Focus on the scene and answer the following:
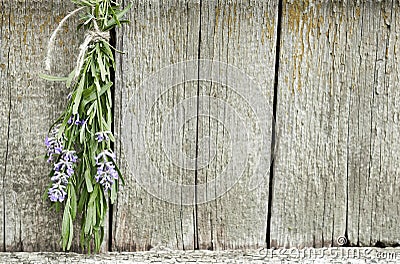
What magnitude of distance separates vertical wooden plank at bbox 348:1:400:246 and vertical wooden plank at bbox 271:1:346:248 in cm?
4

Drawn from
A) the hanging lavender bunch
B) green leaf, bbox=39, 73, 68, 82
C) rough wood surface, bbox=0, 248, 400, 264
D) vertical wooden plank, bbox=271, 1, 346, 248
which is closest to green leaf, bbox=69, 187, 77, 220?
the hanging lavender bunch

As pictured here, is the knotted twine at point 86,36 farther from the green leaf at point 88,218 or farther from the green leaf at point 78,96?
the green leaf at point 88,218

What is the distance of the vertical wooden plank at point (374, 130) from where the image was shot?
2.05 m

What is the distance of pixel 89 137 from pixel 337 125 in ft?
2.94

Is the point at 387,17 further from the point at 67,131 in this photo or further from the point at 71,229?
the point at 71,229

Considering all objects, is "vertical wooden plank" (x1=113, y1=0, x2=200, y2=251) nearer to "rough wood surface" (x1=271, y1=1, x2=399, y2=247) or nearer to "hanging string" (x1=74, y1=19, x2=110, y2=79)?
"hanging string" (x1=74, y1=19, x2=110, y2=79)

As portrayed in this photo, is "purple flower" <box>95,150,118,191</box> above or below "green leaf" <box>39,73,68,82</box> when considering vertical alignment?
below

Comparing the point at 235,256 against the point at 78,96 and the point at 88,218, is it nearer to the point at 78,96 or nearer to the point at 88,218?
the point at 88,218

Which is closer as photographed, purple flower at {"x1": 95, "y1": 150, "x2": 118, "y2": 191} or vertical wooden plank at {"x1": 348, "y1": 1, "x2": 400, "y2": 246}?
purple flower at {"x1": 95, "y1": 150, "x2": 118, "y2": 191}

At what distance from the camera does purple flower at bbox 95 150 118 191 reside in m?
1.89

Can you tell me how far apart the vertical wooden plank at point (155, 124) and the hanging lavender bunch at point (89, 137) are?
0.09 metres

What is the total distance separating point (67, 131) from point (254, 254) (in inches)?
32.4

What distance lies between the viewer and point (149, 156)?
2076mm

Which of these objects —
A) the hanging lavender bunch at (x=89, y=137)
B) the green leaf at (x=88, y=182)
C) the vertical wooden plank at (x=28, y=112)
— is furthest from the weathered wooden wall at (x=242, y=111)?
the green leaf at (x=88, y=182)
